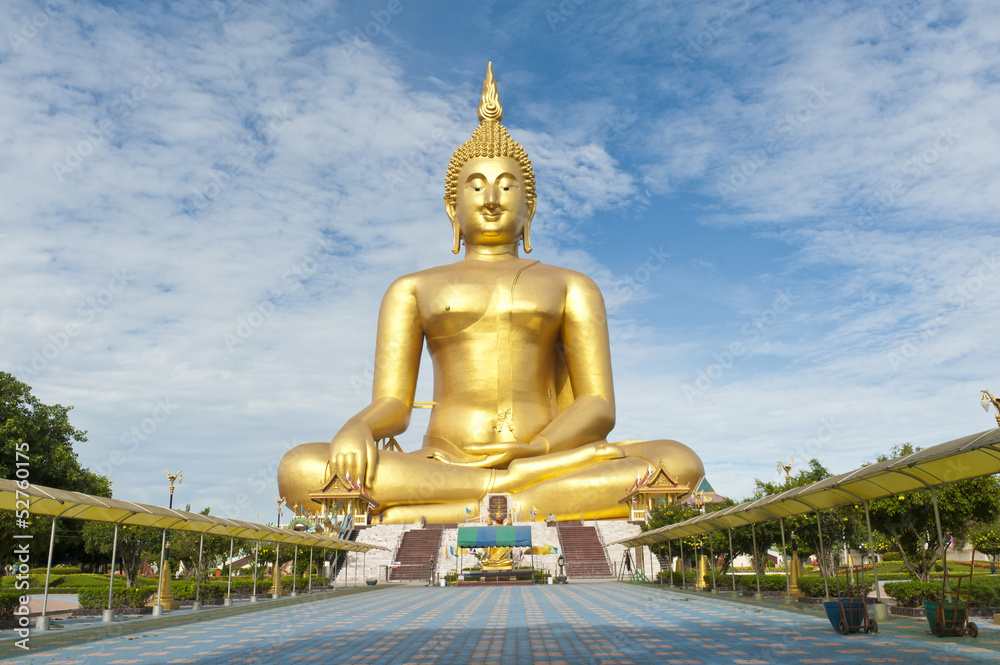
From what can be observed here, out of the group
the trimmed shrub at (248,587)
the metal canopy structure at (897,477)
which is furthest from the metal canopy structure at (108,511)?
the metal canopy structure at (897,477)

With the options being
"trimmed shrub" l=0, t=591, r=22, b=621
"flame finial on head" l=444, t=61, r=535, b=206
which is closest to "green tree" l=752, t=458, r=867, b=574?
"trimmed shrub" l=0, t=591, r=22, b=621

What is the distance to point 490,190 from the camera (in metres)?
25.8

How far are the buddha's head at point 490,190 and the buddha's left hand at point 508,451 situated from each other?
715 centimetres

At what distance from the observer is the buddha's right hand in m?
22.2

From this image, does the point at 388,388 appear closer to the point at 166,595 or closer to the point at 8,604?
the point at 166,595

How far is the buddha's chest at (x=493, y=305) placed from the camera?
82.1ft

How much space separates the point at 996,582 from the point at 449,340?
680 inches

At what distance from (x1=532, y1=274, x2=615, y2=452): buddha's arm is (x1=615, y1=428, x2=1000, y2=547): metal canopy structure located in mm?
12483

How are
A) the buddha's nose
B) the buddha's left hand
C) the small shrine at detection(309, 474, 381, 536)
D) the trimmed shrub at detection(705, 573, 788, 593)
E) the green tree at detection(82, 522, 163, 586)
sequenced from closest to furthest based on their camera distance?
the trimmed shrub at detection(705, 573, 788, 593) < the small shrine at detection(309, 474, 381, 536) < the buddha's left hand < the green tree at detection(82, 522, 163, 586) < the buddha's nose

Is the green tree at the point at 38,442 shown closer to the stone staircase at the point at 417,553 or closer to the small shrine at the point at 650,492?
the stone staircase at the point at 417,553

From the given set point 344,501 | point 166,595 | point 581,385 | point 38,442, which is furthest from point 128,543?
point 581,385

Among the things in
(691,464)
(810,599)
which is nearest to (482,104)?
(691,464)

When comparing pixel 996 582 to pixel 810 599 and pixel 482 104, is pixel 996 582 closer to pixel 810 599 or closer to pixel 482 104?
pixel 810 599

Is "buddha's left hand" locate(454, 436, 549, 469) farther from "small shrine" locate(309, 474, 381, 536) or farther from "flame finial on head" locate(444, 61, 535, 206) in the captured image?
"flame finial on head" locate(444, 61, 535, 206)
